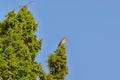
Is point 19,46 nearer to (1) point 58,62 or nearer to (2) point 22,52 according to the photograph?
(2) point 22,52

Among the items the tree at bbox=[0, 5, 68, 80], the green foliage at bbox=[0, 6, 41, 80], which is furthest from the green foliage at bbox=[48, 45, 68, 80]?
the green foliage at bbox=[0, 6, 41, 80]

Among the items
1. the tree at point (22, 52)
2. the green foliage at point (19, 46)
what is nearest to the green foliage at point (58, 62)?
the tree at point (22, 52)

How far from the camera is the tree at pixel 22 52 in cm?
3778

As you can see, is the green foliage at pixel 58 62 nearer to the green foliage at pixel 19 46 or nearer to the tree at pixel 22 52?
the tree at pixel 22 52

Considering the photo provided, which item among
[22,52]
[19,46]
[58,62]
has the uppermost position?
[58,62]

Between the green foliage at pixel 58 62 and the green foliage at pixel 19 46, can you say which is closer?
the green foliage at pixel 19 46

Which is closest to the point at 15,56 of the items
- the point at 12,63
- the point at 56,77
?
the point at 12,63

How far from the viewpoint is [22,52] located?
126 ft

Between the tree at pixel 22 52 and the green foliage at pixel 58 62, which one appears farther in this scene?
the green foliage at pixel 58 62

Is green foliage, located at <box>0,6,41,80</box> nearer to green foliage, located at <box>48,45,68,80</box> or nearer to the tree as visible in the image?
the tree

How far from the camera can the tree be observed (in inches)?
1487

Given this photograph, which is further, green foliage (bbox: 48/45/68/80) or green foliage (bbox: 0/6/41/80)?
green foliage (bbox: 48/45/68/80)

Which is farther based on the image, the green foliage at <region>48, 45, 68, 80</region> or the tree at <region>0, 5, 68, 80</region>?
the green foliage at <region>48, 45, 68, 80</region>

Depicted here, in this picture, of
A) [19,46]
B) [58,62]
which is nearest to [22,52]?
[19,46]
